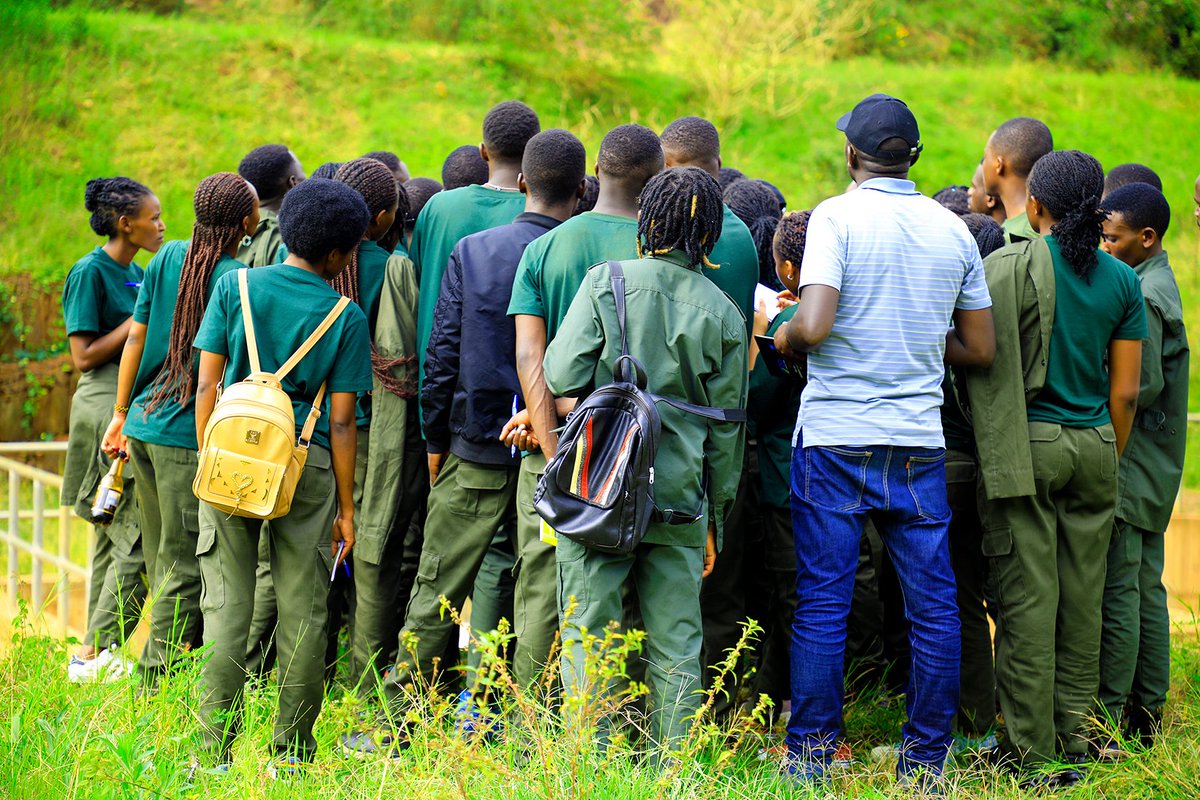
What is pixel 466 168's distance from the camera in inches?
213

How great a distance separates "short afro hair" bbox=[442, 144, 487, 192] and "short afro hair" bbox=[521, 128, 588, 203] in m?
1.35

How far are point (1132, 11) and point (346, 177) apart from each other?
2003 centimetres

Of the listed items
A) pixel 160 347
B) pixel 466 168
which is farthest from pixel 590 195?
pixel 160 347

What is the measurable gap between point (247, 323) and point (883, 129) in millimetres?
2138

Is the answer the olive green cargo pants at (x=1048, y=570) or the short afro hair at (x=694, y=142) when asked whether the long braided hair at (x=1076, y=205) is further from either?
the short afro hair at (x=694, y=142)

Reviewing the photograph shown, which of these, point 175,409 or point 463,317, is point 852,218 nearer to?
point 463,317

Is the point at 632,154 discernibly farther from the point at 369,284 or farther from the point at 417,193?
the point at 417,193

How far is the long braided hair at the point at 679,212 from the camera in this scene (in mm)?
3459

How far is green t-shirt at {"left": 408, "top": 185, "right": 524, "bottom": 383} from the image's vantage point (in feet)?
14.6

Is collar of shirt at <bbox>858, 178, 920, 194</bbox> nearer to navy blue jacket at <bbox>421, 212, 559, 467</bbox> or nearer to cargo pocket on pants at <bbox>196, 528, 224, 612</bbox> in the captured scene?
navy blue jacket at <bbox>421, 212, 559, 467</bbox>

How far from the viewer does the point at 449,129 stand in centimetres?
1603

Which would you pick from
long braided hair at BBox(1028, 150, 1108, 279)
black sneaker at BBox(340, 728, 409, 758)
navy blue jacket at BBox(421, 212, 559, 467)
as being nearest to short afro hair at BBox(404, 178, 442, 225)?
navy blue jacket at BBox(421, 212, 559, 467)

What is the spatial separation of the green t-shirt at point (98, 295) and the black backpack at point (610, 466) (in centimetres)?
271

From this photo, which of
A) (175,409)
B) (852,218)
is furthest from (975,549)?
(175,409)
